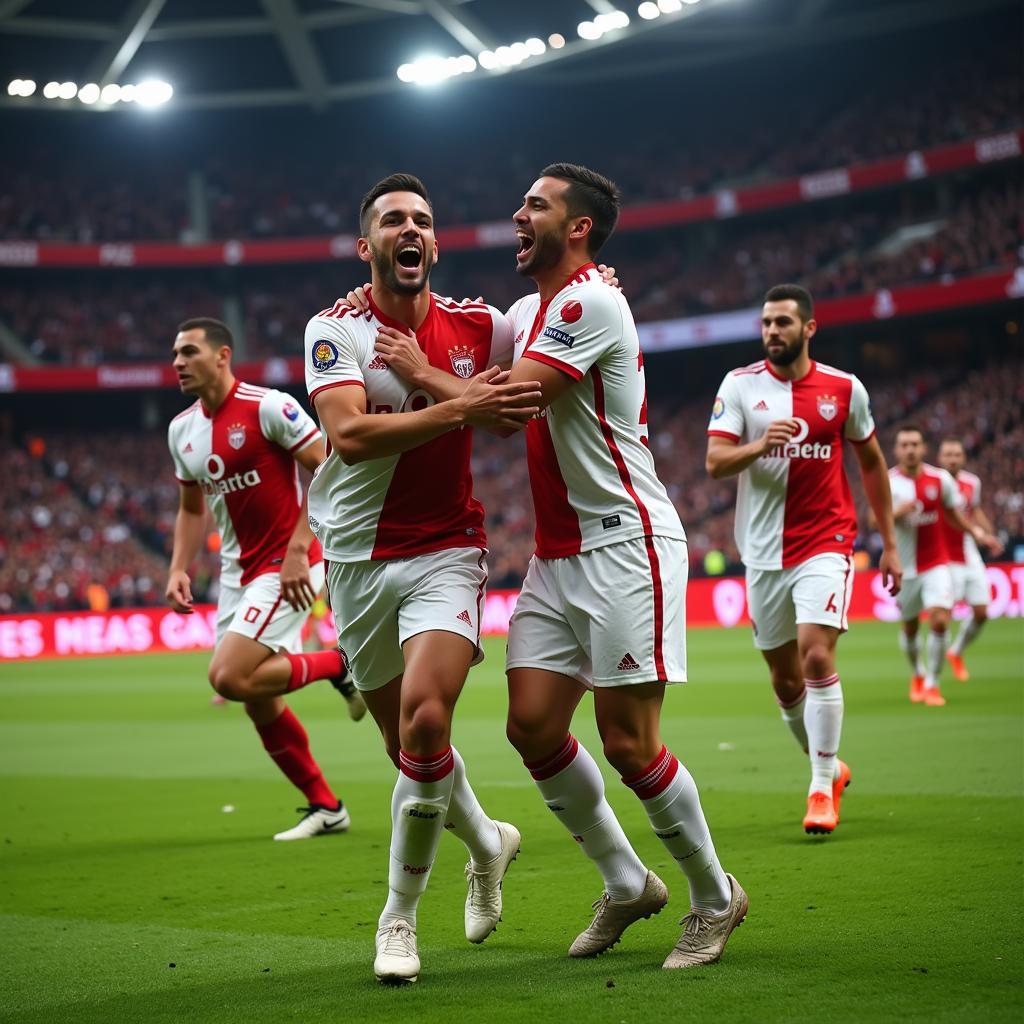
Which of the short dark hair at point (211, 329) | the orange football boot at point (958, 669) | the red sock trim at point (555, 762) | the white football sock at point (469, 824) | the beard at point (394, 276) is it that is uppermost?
the short dark hair at point (211, 329)

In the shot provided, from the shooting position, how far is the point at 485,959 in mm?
4809

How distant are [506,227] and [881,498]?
38610 mm

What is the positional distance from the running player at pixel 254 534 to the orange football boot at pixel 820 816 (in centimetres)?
256

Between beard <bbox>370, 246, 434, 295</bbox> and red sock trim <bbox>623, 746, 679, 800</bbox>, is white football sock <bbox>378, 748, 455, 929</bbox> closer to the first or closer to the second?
red sock trim <bbox>623, 746, 679, 800</bbox>

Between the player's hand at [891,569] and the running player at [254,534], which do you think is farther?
the running player at [254,534]

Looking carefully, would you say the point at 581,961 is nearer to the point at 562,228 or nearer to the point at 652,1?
the point at 562,228

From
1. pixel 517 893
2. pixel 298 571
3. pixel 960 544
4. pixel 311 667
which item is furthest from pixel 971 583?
pixel 517 893

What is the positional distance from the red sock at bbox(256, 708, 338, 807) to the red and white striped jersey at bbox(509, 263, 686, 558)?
11.0 ft

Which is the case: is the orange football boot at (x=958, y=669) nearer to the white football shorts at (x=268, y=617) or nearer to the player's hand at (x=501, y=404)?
the white football shorts at (x=268, y=617)

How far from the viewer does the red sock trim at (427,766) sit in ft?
15.2

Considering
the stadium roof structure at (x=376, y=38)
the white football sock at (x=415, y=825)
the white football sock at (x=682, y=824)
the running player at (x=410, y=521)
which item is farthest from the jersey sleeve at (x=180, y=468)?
the stadium roof structure at (x=376, y=38)

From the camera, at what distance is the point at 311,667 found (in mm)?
7891

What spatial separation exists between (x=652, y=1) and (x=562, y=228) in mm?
35390

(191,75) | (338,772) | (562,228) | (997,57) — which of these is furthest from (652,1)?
(562,228)
